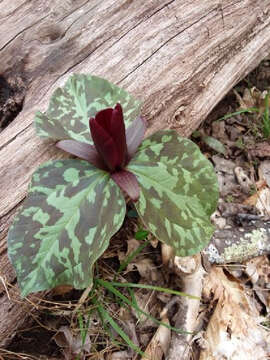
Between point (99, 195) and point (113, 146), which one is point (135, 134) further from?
point (99, 195)

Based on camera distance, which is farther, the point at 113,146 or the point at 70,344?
the point at 70,344

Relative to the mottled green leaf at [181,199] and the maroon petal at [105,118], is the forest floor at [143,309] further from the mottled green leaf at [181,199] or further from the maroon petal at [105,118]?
the maroon petal at [105,118]

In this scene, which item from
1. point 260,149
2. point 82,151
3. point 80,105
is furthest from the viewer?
point 260,149

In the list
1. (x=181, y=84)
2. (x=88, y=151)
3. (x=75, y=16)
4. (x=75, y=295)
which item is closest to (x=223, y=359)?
(x=75, y=295)

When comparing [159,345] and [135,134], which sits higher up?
[135,134]

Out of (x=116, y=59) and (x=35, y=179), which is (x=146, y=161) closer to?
(x=35, y=179)

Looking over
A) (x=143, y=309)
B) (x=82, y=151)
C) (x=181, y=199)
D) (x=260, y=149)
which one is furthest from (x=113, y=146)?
(x=260, y=149)

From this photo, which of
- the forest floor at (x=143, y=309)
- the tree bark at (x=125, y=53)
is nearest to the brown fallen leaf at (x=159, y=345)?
the forest floor at (x=143, y=309)
